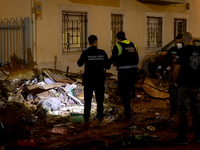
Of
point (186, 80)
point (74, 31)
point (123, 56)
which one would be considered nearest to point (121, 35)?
point (123, 56)

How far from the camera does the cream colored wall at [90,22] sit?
10.3 metres

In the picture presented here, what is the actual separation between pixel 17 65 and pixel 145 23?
267 inches

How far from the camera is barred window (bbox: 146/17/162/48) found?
48.3ft

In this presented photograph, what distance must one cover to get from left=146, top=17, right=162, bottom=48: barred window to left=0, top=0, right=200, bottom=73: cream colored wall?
0.26m

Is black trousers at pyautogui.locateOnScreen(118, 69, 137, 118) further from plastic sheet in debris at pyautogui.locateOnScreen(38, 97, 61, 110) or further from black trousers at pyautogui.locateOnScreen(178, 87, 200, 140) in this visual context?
plastic sheet in debris at pyautogui.locateOnScreen(38, 97, 61, 110)

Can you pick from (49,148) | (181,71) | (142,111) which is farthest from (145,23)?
(49,148)

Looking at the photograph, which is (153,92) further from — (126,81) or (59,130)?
(59,130)

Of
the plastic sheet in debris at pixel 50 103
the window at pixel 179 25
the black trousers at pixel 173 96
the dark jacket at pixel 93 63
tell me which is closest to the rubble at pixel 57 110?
the plastic sheet in debris at pixel 50 103

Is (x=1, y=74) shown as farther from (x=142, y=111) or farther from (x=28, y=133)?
(x=142, y=111)

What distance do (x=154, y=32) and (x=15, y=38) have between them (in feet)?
24.7

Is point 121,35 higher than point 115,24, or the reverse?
point 115,24

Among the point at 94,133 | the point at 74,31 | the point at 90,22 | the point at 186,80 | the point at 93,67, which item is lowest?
the point at 94,133

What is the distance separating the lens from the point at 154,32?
15055 mm

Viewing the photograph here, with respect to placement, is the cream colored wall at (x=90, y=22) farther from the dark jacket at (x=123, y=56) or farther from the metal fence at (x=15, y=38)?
the dark jacket at (x=123, y=56)
